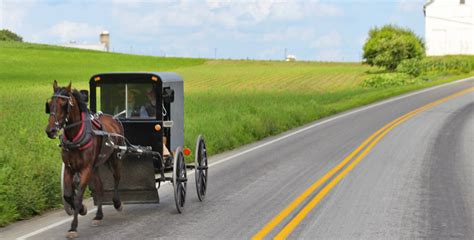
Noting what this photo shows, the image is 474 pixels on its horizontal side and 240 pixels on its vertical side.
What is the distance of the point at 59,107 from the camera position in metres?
8.72

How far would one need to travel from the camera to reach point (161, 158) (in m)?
11.1

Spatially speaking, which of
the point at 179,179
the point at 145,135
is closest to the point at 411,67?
the point at 145,135

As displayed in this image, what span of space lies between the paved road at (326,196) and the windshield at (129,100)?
1.47 metres

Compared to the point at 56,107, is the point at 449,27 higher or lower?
higher

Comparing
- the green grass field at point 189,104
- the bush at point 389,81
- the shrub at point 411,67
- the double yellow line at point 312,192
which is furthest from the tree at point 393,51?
the double yellow line at point 312,192

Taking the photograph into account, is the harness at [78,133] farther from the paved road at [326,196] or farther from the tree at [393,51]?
the tree at [393,51]

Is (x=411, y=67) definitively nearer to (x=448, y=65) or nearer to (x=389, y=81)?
(x=448, y=65)

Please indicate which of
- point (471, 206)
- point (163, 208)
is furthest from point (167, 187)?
point (471, 206)

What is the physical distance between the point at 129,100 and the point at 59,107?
2.80m

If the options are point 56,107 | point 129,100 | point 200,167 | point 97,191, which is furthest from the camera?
point 200,167

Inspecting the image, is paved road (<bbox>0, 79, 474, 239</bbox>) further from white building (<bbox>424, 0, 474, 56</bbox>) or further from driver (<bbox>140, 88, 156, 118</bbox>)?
white building (<bbox>424, 0, 474, 56</bbox>)

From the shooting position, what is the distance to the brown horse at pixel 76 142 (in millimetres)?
→ 8750

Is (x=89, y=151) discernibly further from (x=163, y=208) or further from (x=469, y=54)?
(x=469, y=54)

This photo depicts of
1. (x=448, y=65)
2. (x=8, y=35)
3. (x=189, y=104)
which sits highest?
(x=8, y=35)
